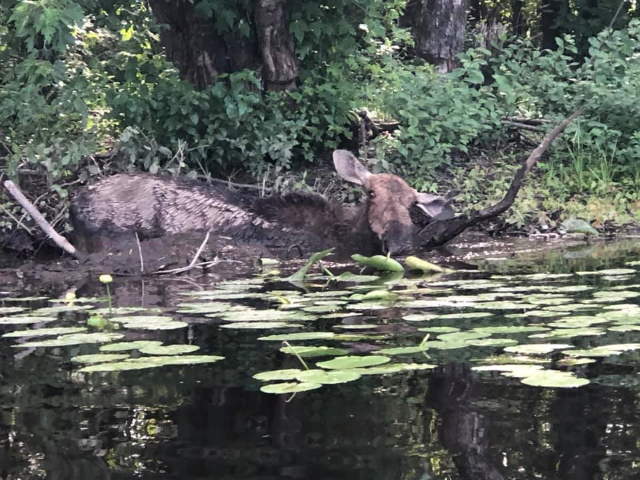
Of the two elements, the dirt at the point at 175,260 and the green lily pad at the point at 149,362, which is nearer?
the green lily pad at the point at 149,362

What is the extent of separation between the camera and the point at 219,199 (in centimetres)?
798

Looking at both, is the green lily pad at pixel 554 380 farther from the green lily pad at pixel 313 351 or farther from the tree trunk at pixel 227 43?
the tree trunk at pixel 227 43

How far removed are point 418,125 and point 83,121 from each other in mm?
3335

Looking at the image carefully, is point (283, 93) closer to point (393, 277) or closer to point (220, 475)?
point (393, 277)

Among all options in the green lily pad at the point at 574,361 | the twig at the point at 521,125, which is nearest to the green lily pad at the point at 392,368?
the green lily pad at the point at 574,361

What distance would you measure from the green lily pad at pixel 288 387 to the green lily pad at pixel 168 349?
0.68m

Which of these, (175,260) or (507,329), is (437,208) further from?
(507,329)

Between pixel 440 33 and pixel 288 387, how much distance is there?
32.6 ft

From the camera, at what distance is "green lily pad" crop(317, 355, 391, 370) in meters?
3.18

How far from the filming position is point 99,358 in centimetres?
356

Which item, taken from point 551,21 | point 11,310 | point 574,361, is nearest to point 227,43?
point 11,310

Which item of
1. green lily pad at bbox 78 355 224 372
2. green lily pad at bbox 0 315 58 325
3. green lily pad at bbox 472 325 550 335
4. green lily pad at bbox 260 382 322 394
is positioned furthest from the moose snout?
green lily pad at bbox 260 382 322 394

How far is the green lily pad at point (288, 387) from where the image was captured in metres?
2.91

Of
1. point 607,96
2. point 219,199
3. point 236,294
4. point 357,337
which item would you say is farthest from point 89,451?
point 607,96
